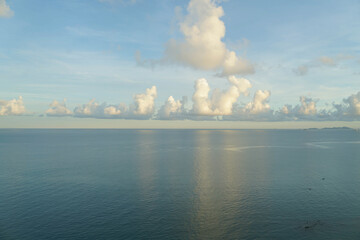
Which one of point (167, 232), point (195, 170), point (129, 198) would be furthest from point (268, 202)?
point (195, 170)

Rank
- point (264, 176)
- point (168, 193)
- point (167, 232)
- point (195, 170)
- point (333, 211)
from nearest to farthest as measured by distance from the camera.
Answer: point (167, 232) → point (333, 211) → point (168, 193) → point (264, 176) → point (195, 170)

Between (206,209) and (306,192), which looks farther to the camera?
(306,192)

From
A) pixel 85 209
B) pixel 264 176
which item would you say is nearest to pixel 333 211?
pixel 264 176

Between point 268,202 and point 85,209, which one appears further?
A: point 268,202

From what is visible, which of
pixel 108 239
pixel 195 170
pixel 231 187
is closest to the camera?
pixel 108 239

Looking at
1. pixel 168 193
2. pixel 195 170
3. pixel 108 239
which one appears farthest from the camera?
pixel 195 170

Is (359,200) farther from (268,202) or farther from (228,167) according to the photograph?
(228,167)

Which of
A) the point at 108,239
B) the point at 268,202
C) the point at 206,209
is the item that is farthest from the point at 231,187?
the point at 108,239

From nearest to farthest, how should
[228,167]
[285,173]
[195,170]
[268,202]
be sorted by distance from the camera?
[268,202]
[285,173]
[195,170]
[228,167]

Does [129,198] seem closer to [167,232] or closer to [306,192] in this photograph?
[167,232]
